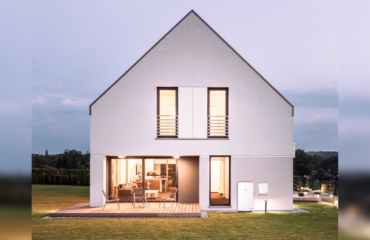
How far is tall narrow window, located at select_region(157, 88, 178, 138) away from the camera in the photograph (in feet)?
36.2

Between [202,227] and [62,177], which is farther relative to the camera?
[62,177]

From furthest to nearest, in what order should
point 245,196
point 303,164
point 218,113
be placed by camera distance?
point 303,164
point 218,113
point 245,196

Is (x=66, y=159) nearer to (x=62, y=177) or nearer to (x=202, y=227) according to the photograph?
(x=62, y=177)

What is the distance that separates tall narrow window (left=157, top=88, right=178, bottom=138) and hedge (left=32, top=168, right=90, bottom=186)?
14.5 m

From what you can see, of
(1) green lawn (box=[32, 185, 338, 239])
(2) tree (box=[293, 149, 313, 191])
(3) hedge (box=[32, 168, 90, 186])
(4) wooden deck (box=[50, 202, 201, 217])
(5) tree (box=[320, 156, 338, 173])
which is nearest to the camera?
(1) green lawn (box=[32, 185, 338, 239])

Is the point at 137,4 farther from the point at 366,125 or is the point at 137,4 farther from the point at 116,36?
the point at 366,125

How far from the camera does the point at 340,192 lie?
1257 mm

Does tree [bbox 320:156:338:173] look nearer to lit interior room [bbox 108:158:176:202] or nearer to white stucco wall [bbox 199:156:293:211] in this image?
white stucco wall [bbox 199:156:293:211]

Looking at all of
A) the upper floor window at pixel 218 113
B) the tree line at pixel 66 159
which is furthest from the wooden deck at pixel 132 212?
the tree line at pixel 66 159

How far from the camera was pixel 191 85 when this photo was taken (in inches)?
430

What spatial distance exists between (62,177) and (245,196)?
18257mm

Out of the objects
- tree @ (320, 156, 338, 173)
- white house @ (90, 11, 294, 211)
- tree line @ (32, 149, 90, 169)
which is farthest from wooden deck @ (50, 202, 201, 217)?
tree line @ (32, 149, 90, 169)

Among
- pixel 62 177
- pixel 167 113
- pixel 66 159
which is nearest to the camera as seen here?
pixel 167 113

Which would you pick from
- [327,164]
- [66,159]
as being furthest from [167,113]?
[66,159]
